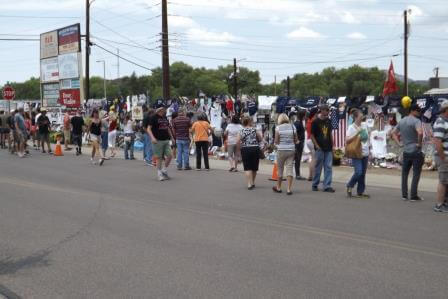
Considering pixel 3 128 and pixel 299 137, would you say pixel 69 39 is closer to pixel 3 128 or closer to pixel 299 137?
pixel 3 128

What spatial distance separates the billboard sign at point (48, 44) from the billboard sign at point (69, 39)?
0.72 metres

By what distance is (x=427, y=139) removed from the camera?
55.1ft

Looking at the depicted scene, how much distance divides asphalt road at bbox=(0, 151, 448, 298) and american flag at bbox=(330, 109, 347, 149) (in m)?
5.94

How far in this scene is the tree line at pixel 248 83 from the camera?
332ft

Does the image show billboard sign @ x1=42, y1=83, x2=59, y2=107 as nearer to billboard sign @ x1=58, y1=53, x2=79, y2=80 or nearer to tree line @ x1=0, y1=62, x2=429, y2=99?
billboard sign @ x1=58, y1=53, x2=79, y2=80

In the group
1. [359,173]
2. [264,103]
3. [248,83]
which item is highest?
[248,83]

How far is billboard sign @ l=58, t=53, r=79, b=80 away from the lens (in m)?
35.3

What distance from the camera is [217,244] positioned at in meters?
7.79

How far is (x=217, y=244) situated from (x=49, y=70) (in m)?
33.0

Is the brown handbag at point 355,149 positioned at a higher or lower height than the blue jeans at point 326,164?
higher

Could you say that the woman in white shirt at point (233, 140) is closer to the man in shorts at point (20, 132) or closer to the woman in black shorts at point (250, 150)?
the woman in black shorts at point (250, 150)

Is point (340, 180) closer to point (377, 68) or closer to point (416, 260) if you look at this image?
point (416, 260)

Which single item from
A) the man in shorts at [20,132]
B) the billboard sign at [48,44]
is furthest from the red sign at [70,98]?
the man in shorts at [20,132]

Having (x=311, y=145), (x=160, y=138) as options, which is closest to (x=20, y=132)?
(x=160, y=138)
